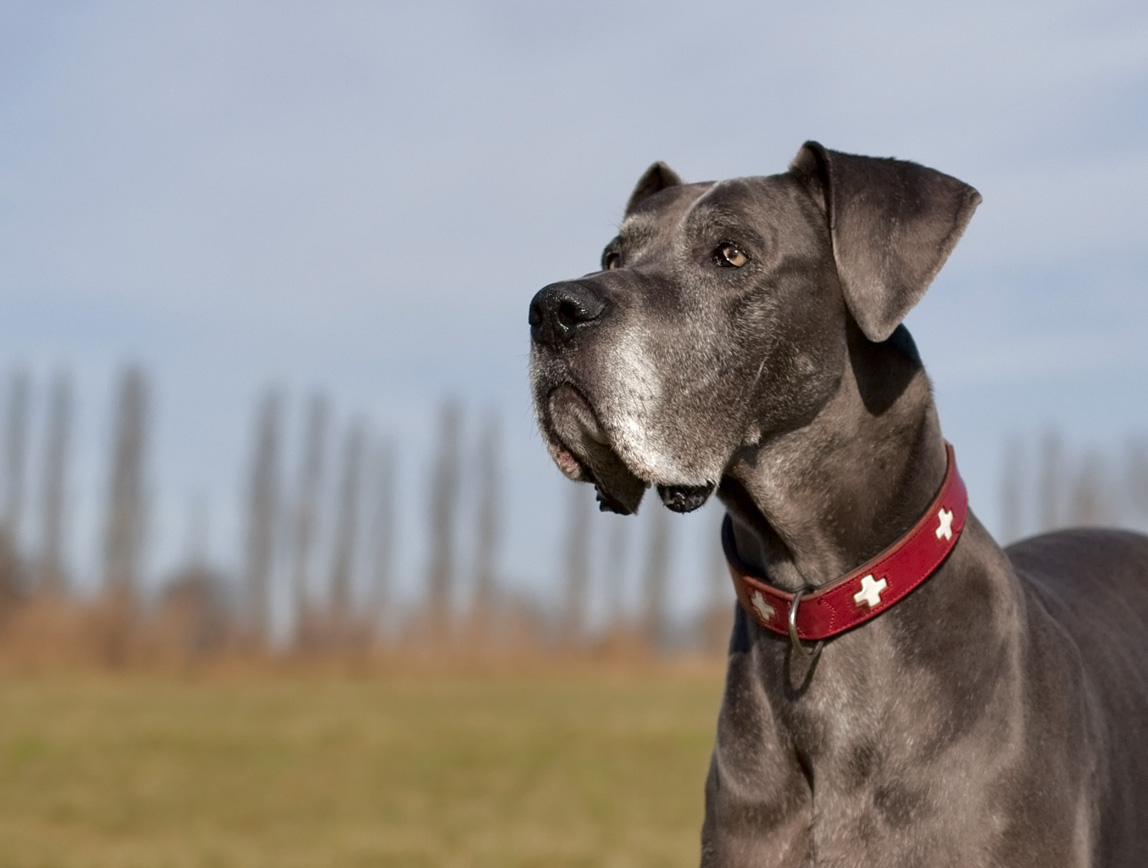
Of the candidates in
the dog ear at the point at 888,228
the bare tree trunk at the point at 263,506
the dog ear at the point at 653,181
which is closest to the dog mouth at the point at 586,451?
the dog ear at the point at 888,228

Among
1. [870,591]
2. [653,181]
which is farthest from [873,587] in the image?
[653,181]

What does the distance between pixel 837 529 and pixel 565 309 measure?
3.76 ft

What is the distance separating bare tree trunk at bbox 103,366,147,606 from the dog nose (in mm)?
44074

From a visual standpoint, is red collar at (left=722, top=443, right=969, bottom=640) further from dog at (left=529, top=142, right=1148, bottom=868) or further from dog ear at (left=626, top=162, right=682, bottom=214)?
dog ear at (left=626, top=162, right=682, bottom=214)

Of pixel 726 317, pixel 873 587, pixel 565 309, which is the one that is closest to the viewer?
pixel 565 309

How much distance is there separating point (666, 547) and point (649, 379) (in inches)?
2260

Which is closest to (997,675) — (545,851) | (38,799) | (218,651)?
(545,851)

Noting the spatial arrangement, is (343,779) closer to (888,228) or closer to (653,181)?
(653,181)

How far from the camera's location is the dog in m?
4.23

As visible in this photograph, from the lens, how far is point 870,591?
4.43 m

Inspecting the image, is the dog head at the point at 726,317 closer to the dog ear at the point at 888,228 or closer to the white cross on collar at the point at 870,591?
the dog ear at the point at 888,228

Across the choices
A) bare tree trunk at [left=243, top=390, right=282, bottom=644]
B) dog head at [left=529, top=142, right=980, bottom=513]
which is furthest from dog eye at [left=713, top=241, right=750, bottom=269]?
bare tree trunk at [left=243, top=390, right=282, bottom=644]

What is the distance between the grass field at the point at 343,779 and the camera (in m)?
12.0

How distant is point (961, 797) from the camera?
4152 millimetres
